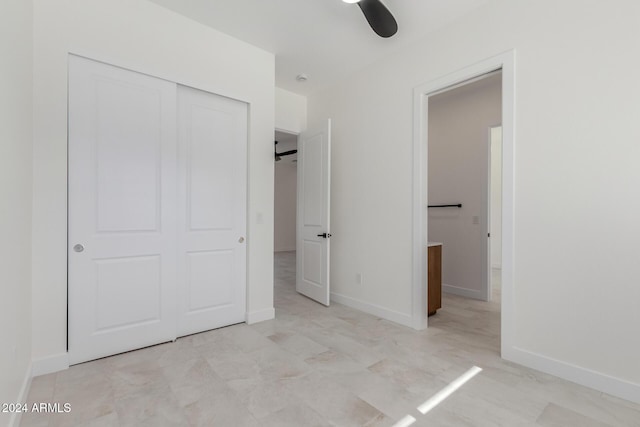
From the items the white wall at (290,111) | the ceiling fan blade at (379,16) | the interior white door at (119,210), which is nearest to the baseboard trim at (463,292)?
the white wall at (290,111)

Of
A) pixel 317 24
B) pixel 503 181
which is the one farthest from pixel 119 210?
pixel 503 181

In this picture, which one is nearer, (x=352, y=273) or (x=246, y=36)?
(x=246, y=36)

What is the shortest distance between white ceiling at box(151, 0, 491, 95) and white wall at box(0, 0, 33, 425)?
1.22 m

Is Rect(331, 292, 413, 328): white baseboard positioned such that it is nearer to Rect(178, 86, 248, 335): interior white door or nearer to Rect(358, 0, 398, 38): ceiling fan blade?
Rect(178, 86, 248, 335): interior white door

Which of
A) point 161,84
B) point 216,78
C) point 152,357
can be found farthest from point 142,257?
point 216,78

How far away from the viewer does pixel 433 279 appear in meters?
3.35

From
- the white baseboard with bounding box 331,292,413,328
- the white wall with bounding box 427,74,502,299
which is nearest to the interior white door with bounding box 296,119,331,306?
the white baseboard with bounding box 331,292,413,328

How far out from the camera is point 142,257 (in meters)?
2.53

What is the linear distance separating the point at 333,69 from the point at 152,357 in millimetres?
3459

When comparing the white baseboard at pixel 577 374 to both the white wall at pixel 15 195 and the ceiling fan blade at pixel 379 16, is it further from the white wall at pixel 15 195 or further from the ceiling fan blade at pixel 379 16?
the white wall at pixel 15 195

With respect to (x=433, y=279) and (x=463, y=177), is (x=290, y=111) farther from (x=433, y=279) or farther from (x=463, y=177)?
(x=433, y=279)

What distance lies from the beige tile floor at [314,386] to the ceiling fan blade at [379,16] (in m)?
2.53

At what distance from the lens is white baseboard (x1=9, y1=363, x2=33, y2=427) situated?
5.02ft

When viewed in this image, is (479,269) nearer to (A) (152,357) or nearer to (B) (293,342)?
(B) (293,342)
